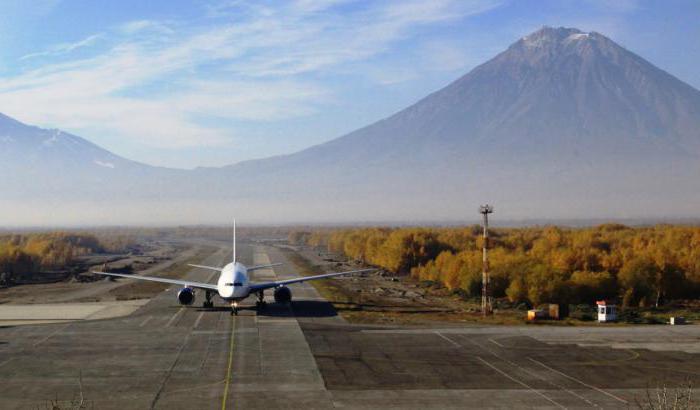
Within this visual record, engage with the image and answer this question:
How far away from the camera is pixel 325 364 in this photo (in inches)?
1848

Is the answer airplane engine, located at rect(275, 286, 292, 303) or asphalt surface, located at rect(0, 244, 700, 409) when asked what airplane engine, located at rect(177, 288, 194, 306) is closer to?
asphalt surface, located at rect(0, 244, 700, 409)

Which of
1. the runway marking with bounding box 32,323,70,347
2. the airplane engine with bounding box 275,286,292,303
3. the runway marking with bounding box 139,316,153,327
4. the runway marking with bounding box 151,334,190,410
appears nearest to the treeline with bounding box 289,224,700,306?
the airplane engine with bounding box 275,286,292,303

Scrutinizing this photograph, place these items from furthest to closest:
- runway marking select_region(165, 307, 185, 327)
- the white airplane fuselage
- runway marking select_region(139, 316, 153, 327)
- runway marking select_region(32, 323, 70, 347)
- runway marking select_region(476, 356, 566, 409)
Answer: the white airplane fuselage → runway marking select_region(165, 307, 185, 327) → runway marking select_region(139, 316, 153, 327) → runway marking select_region(32, 323, 70, 347) → runway marking select_region(476, 356, 566, 409)

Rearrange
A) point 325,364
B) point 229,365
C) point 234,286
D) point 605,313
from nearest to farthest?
1. point 229,365
2. point 325,364
3. point 234,286
4. point 605,313

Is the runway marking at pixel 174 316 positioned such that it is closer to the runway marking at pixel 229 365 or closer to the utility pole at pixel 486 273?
the runway marking at pixel 229 365

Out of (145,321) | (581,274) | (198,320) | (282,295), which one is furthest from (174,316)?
(581,274)

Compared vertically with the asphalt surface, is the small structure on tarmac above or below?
above

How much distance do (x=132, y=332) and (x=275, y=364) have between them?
719 inches

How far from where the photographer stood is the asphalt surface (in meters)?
38.6

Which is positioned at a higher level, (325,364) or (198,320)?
(198,320)

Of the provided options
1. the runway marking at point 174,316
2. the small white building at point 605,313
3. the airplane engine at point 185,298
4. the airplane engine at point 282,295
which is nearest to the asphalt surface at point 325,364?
the runway marking at point 174,316

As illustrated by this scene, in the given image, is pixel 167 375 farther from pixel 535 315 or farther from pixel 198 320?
pixel 535 315

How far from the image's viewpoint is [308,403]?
123 feet

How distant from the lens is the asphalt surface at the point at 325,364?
127 ft
